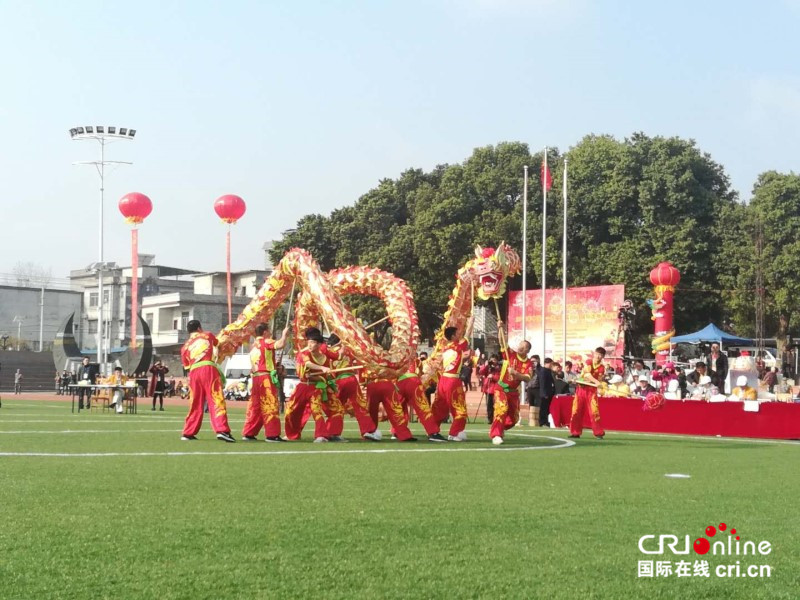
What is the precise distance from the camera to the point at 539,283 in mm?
42906

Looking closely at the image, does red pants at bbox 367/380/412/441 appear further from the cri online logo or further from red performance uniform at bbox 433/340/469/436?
the cri online logo

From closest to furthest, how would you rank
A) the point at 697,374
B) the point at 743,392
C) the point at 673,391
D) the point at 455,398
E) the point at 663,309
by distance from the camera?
the point at 455,398 → the point at 743,392 → the point at 673,391 → the point at 697,374 → the point at 663,309

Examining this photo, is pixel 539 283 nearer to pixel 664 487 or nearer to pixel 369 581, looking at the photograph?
pixel 664 487

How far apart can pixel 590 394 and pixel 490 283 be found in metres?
2.48

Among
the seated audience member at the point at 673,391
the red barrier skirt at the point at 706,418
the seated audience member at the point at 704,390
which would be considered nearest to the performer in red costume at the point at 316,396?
the red barrier skirt at the point at 706,418

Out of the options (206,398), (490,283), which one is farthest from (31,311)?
(206,398)

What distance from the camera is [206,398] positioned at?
45.7ft

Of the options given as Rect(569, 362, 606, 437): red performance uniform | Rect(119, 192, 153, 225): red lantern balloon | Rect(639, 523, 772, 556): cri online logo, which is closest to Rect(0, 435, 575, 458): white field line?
Rect(569, 362, 606, 437): red performance uniform

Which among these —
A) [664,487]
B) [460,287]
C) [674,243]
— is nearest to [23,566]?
[664,487]

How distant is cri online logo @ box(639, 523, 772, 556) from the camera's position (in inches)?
232

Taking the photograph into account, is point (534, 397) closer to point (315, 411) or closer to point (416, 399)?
point (416, 399)

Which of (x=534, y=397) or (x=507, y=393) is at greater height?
(x=507, y=393)

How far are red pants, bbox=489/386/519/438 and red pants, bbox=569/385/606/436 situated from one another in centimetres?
195

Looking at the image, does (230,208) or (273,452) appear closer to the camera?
→ (273,452)
